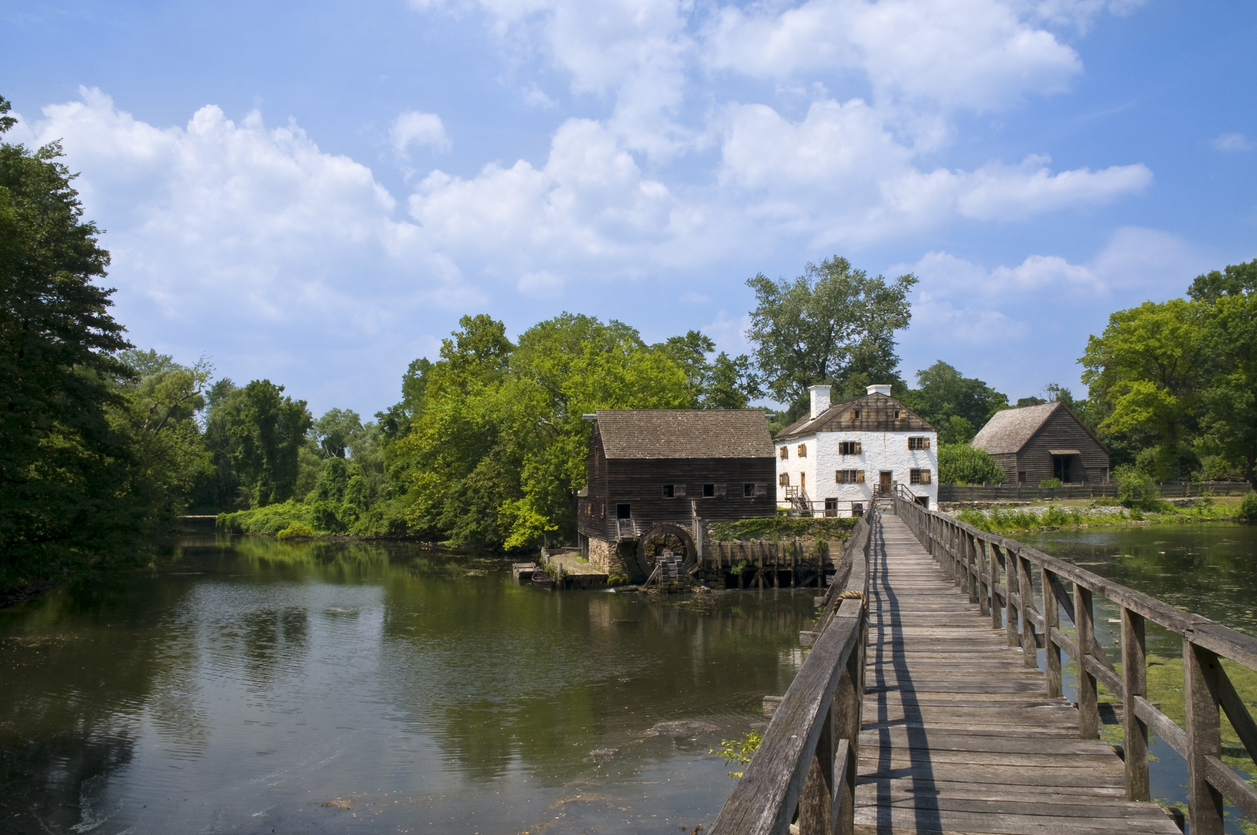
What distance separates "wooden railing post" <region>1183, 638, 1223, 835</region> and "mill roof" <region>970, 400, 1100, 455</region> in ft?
197

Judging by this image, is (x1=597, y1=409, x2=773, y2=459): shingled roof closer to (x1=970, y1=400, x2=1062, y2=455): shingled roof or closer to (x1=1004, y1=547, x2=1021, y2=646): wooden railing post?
(x1=970, y1=400, x2=1062, y2=455): shingled roof

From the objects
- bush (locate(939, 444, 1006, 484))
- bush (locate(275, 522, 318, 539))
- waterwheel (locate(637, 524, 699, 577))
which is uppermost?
bush (locate(939, 444, 1006, 484))

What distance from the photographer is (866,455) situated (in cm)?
4672

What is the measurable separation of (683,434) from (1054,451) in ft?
107

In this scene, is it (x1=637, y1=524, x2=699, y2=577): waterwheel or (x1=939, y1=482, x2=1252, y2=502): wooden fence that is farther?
(x1=939, y1=482, x2=1252, y2=502): wooden fence

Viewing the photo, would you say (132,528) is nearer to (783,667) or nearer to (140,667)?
(140,667)

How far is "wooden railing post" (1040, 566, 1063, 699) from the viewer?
6.36m

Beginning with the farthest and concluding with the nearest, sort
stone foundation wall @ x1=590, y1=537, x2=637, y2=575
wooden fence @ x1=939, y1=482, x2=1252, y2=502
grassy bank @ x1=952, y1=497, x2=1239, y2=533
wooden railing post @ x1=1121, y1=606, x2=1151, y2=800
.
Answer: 1. wooden fence @ x1=939, y1=482, x2=1252, y2=502
2. grassy bank @ x1=952, y1=497, x2=1239, y2=533
3. stone foundation wall @ x1=590, y1=537, x2=637, y2=575
4. wooden railing post @ x1=1121, y1=606, x2=1151, y2=800

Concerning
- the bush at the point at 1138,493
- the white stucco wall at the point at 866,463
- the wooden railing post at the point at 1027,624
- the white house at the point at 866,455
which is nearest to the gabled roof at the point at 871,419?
the white house at the point at 866,455

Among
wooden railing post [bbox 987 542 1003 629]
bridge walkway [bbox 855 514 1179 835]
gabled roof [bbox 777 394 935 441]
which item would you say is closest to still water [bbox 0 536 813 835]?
wooden railing post [bbox 987 542 1003 629]

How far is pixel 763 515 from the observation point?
39.9 meters

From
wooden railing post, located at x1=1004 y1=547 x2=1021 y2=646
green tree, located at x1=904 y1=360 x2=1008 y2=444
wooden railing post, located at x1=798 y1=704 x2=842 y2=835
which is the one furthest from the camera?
green tree, located at x1=904 y1=360 x2=1008 y2=444

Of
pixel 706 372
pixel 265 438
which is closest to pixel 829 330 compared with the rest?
pixel 706 372

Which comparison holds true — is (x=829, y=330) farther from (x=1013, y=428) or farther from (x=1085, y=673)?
Answer: (x=1085, y=673)
